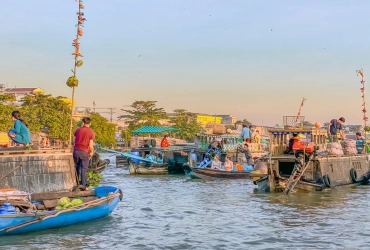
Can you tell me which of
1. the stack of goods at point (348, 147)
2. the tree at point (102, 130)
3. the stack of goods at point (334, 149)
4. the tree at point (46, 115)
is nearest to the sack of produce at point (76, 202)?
the stack of goods at point (334, 149)

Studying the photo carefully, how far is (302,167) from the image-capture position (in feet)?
61.1

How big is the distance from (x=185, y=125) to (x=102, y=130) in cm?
1414

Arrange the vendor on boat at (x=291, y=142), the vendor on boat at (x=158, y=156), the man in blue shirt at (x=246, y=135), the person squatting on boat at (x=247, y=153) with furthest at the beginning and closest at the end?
1. the vendor on boat at (x=158, y=156)
2. the man in blue shirt at (x=246, y=135)
3. the person squatting on boat at (x=247, y=153)
4. the vendor on boat at (x=291, y=142)

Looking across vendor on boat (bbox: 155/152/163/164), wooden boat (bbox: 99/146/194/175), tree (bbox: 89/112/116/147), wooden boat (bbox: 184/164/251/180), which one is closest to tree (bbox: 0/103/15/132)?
wooden boat (bbox: 99/146/194/175)

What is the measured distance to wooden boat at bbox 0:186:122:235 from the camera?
34.8 feet

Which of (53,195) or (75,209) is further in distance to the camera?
(53,195)

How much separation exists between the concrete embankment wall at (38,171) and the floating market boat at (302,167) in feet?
25.6

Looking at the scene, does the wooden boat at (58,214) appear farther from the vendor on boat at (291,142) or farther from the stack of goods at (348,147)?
the stack of goods at (348,147)

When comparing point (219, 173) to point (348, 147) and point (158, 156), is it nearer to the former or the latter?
point (348, 147)

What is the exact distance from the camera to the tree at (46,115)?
187 ft

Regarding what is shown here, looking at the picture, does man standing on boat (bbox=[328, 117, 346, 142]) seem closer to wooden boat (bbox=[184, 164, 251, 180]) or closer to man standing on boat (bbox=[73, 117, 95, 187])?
wooden boat (bbox=[184, 164, 251, 180])

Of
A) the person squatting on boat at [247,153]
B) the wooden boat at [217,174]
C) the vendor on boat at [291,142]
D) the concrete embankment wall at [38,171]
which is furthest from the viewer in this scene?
the person squatting on boat at [247,153]

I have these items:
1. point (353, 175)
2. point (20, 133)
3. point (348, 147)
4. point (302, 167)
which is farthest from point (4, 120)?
point (20, 133)

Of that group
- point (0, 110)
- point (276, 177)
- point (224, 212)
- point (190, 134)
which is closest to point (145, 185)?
point (276, 177)
